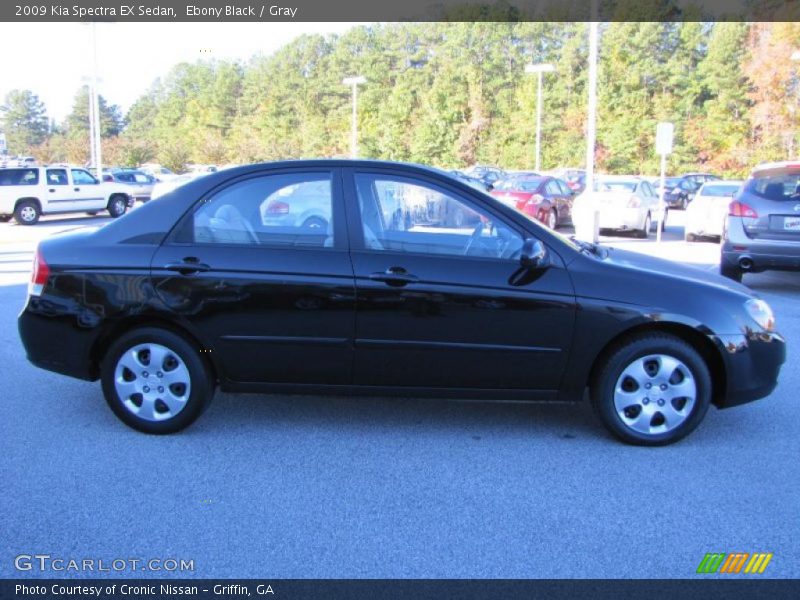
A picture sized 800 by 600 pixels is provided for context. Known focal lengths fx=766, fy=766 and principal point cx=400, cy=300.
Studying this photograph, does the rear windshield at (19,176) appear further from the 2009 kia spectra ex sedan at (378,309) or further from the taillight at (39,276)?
the 2009 kia spectra ex sedan at (378,309)

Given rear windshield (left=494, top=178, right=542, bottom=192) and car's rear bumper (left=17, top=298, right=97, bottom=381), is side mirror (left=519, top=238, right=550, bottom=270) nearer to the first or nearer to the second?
car's rear bumper (left=17, top=298, right=97, bottom=381)

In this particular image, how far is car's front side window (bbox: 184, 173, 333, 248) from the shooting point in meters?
4.59

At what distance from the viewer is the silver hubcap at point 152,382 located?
181 inches

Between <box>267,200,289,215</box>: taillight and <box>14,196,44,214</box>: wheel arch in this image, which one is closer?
<box>267,200,289,215</box>: taillight

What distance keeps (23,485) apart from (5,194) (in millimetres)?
20080

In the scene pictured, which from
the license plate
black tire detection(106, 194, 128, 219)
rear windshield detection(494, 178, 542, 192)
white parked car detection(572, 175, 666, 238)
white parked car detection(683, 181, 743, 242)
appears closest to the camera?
the license plate

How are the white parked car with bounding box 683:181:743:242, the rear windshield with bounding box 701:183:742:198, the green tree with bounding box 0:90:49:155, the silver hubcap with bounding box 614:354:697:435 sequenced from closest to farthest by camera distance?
the silver hubcap with bounding box 614:354:697:435 → the white parked car with bounding box 683:181:743:242 → the rear windshield with bounding box 701:183:742:198 → the green tree with bounding box 0:90:49:155

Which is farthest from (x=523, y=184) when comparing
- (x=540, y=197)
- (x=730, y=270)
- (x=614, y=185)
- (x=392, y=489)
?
(x=392, y=489)

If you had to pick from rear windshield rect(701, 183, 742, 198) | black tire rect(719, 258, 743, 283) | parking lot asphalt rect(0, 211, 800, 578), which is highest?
rear windshield rect(701, 183, 742, 198)

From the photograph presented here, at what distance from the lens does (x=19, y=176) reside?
22.0m

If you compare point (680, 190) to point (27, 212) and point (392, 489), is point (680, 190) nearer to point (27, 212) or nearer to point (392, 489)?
point (27, 212)

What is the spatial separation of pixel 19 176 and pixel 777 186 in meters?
20.0

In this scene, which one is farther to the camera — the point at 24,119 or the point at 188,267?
the point at 24,119

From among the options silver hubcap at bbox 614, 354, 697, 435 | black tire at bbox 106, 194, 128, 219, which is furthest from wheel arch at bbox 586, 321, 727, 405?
black tire at bbox 106, 194, 128, 219
